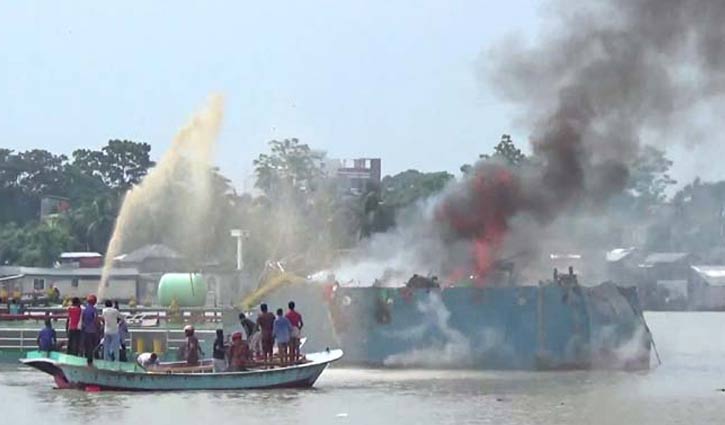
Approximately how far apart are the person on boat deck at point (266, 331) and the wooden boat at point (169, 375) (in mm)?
558

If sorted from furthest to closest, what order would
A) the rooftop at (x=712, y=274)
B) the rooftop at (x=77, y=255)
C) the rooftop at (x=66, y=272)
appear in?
the rooftop at (x=712, y=274) → the rooftop at (x=77, y=255) → the rooftop at (x=66, y=272)

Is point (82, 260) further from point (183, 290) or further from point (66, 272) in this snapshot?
point (183, 290)

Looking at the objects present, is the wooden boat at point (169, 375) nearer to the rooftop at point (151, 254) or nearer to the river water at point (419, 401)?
the river water at point (419, 401)

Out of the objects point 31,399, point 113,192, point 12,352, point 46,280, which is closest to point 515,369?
point 31,399

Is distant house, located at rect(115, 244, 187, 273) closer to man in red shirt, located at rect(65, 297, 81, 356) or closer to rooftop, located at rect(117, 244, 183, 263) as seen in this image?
rooftop, located at rect(117, 244, 183, 263)

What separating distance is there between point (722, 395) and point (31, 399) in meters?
16.6

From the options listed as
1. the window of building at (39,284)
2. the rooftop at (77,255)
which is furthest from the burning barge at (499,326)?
the rooftop at (77,255)

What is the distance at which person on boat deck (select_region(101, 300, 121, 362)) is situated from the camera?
3947 centimetres

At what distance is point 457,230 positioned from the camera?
48250 millimetres

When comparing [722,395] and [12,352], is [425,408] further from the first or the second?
[12,352]

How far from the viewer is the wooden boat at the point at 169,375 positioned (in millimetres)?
38531

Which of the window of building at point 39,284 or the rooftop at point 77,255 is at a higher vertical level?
the rooftop at point 77,255

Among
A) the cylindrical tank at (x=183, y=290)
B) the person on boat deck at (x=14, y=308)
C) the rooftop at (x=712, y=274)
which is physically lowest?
the person on boat deck at (x=14, y=308)

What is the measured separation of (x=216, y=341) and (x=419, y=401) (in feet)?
18.2
